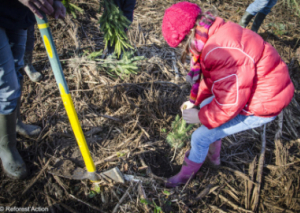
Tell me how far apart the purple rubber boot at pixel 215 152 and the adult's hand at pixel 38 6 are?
209 cm

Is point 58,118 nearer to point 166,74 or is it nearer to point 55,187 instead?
point 55,187

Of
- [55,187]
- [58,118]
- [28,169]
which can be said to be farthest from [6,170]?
[58,118]

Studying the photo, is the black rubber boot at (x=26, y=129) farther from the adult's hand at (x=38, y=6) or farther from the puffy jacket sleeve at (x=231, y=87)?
the puffy jacket sleeve at (x=231, y=87)

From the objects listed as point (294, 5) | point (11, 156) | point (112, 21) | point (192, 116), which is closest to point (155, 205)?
point (192, 116)

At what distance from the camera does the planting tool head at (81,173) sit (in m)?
1.83

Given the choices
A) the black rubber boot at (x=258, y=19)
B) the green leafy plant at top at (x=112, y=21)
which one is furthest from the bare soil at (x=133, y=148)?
the black rubber boot at (x=258, y=19)

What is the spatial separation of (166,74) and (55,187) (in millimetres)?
2360

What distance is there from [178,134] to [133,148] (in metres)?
0.59

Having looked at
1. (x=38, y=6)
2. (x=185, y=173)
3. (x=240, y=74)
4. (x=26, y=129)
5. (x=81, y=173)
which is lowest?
(x=185, y=173)

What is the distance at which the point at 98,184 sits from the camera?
73.9 inches

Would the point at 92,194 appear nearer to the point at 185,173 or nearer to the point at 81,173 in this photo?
the point at 81,173

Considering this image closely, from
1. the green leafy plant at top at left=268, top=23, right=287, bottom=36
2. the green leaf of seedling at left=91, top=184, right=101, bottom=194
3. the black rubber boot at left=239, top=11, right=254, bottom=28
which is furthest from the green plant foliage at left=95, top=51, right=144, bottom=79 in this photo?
the green leafy plant at top at left=268, top=23, right=287, bottom=36

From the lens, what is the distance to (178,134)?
2.28 metres

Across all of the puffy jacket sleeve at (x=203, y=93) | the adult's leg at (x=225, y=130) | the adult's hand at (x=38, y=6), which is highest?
the adult's hand at (x=38, y=6)
